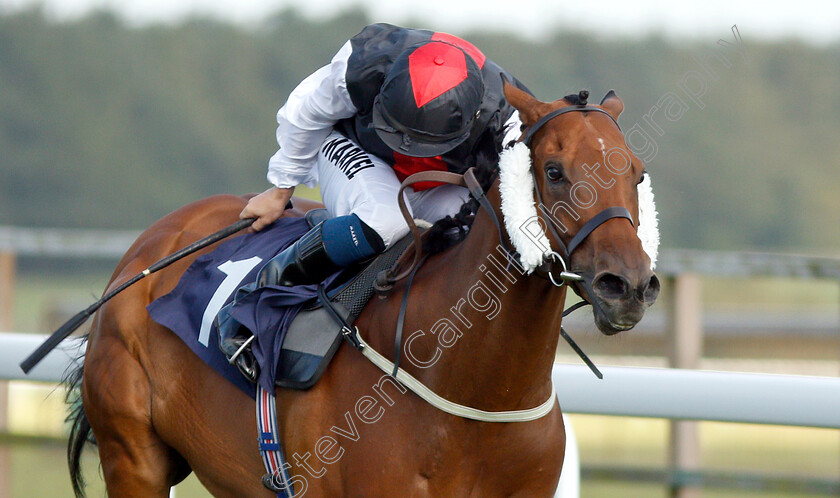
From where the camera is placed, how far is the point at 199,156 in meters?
25.9

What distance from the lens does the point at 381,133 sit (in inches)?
98.3

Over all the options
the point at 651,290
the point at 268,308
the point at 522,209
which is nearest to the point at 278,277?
the point at 268,308

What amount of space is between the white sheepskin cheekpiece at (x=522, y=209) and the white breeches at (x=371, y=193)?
49cm

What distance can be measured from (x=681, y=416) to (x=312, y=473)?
1460 mm

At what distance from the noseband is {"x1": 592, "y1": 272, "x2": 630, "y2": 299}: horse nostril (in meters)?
0.07

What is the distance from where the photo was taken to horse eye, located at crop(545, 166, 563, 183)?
6.66 feet

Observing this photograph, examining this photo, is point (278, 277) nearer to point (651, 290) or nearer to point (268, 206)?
point (268, 206)

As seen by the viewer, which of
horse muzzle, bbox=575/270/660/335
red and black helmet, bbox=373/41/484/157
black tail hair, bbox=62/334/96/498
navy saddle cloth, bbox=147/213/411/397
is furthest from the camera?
black tail hair, bbox=62/334/96/498

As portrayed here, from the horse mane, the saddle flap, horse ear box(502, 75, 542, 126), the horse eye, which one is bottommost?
the saddle flap

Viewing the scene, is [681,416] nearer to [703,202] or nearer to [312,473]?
[312,473]

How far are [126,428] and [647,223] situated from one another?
1878mm

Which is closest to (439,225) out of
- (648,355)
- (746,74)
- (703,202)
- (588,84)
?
(648,355)

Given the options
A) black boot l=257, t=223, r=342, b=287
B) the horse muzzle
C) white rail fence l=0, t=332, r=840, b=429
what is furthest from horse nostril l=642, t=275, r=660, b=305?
white rail fence l=0, t=332, r=840, b=429

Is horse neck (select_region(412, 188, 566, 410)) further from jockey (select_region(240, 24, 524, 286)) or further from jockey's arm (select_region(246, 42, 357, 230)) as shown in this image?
jockey's arm (select_region(246, 42, 357, 230))
